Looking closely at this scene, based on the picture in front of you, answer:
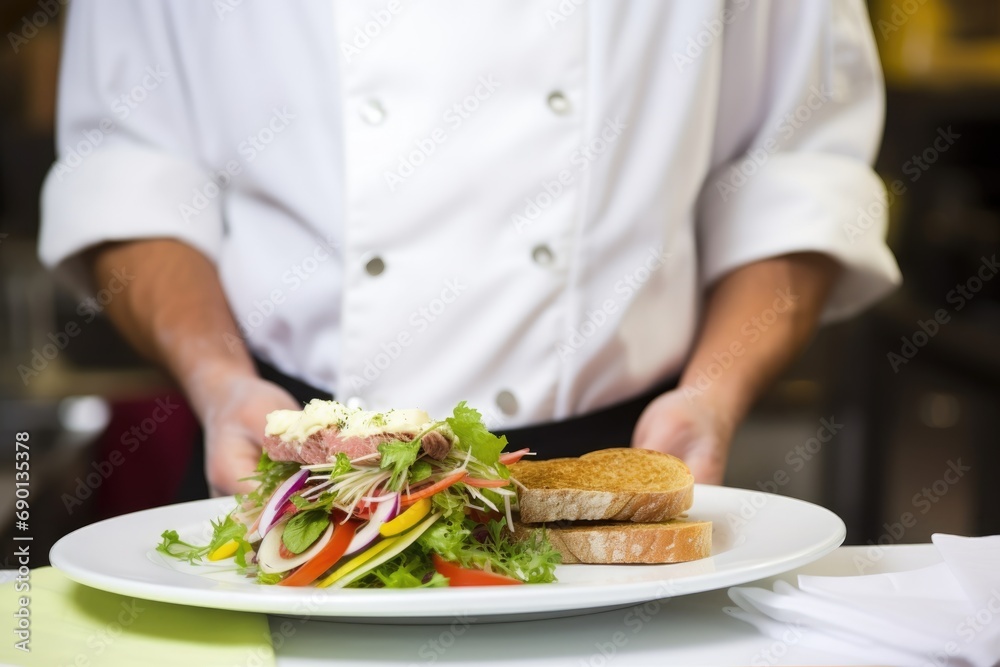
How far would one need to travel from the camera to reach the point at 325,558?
0.92m

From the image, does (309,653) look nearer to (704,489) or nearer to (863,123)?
(704,489)

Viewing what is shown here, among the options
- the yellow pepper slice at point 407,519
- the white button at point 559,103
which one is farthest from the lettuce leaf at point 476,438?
the white button at point 559,103

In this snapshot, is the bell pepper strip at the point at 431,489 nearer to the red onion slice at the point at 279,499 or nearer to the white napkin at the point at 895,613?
the red onion slice at the point at 279,499

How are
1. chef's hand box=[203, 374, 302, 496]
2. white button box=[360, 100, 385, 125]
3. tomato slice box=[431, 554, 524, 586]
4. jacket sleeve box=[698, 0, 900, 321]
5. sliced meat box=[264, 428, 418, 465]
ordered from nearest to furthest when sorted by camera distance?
tomato slice box=[431, 554, 524, 586] < sliced meat box=[264, 428, 418, 465] < chef's hand box=[203, 374, 302, 496] < white button box=[360, 100, 385, 125] < jacket sleeve box=[698, 0, 900, 321]

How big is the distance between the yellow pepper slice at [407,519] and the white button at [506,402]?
0.58 metres

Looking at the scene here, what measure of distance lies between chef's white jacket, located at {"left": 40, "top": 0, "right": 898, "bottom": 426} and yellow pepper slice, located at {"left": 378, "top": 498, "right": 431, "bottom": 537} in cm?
59

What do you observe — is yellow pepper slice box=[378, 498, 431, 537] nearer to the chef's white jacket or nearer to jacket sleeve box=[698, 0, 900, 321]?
the chef's white jacket

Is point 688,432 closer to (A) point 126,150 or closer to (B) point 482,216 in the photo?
(B) point 482,216

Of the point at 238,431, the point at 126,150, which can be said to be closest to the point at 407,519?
the point at 238,431

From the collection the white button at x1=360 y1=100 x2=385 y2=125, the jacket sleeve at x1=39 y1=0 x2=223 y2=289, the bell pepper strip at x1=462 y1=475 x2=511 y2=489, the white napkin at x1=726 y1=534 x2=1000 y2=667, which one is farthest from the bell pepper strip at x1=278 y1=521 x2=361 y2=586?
the jacket sleeve at x1=39 y1=0 x2=223 y2=289

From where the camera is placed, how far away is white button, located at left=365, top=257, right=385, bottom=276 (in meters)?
1.52

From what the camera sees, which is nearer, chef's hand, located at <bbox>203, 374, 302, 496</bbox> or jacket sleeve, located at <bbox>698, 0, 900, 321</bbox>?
chef's hand, located at <bbox>203, 374, 302, 496</bbox>

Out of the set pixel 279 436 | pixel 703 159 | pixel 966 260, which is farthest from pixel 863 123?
pixel 966 260

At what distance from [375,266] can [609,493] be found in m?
0.59
